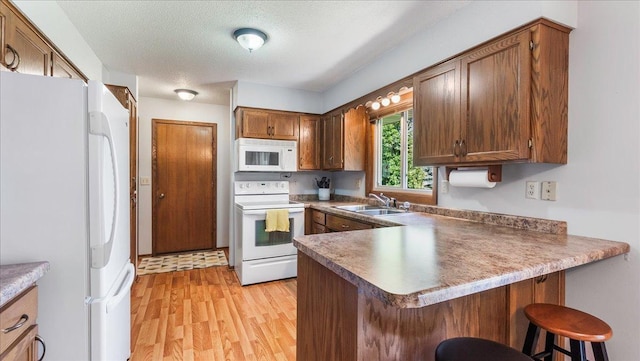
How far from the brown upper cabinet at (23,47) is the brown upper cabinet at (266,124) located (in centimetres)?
178

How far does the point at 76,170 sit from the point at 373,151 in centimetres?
289

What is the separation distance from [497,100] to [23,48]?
2544 mm

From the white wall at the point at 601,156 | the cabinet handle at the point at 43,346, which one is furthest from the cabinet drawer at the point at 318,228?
the cabinet handle at the point at 43,346

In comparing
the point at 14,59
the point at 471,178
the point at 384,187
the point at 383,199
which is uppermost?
the point at 14,59

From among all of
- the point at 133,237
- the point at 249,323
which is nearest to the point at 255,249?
the point at 249,323

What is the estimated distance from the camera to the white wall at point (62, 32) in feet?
5.31

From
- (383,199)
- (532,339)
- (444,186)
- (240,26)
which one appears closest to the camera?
(532,339)

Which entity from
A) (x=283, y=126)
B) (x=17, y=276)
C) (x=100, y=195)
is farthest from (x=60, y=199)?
(x=283, y=126)

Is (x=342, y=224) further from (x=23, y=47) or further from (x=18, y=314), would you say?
(x=23, y=47)

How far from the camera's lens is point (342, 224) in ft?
9.14

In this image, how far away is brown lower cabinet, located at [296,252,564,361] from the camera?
104cm

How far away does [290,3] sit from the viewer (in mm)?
1915

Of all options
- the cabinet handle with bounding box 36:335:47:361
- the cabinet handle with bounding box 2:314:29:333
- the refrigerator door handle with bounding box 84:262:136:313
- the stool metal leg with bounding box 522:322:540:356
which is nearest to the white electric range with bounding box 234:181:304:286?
the refrigerator door handle with bounding box 84:262:136:313

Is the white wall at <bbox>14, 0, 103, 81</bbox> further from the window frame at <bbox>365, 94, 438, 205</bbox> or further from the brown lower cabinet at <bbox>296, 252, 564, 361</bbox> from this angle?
the window frame at <bbox>365, 94, 438, 205</bbox>
